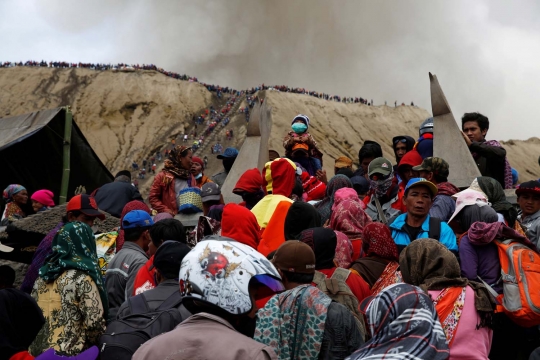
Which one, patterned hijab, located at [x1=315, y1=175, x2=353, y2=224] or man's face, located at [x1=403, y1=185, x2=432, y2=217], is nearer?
man's face, located at [x1=403, y1=185, x2=432, y2=217]

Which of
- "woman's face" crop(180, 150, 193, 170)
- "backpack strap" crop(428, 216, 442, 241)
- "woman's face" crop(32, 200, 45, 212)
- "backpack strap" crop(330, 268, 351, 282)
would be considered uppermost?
"woman's face" crop(180, 150, 193, 170)

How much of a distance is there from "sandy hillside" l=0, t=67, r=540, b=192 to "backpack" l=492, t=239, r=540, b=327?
74.1 metres

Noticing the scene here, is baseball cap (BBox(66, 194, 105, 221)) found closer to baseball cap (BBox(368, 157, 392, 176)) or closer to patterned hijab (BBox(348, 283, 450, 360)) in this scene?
baseball cap (BBox(368, 157, 392, 176))

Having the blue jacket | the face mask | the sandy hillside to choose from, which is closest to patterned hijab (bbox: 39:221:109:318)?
the blue jacket

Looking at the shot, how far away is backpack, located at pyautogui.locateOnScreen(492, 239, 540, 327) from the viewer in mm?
4684

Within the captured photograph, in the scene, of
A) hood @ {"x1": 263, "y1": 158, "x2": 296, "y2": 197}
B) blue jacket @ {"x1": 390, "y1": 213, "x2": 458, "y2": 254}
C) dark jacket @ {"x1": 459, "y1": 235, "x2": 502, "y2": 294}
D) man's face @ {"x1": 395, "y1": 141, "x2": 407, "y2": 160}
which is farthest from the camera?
man's face @ {"x1": 395, "y1": 141, "x2": 407, "y2": 160}

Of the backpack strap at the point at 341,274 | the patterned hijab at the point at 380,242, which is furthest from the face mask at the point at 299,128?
the backpack strap at the point at 341,274

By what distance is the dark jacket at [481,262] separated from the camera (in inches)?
197

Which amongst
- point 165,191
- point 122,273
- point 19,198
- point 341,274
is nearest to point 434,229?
point 341,274

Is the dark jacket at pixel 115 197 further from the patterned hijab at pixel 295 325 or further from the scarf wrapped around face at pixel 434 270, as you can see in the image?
the patterned hijab at pixel 295 325

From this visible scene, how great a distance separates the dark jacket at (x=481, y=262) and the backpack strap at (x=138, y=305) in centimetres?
236

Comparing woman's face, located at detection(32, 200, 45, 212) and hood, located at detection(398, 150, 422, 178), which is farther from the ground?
hood, located at detection(398, 150, 422, 178)

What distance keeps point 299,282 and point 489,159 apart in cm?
469

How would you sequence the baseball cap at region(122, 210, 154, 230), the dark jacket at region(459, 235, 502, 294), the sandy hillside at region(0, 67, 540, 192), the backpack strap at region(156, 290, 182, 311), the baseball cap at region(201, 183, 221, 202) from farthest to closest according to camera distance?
the sandy hillside at region(0, 67, 540, 192) < the baseball cap at region(201, 183, 221, 202) < the baseball cap at region(122, 210, 154, 230) < the dark jacket at region(459, 235, 502, 294) < the backpack strap at region(156, 290, 182, 311)
